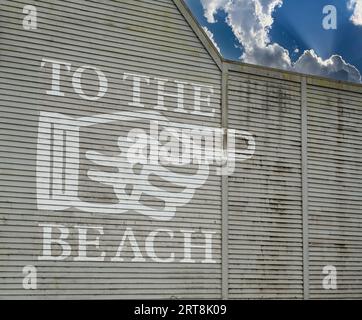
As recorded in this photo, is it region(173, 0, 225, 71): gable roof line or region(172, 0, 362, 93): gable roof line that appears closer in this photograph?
region(173, 0, 225, 71): gable roof line

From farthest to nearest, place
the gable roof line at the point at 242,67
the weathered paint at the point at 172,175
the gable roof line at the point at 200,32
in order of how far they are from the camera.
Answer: the gable roof line at the point at 242,67 < the gable roof line at the point at 200,32 < the weathered paint at the point at 172,175

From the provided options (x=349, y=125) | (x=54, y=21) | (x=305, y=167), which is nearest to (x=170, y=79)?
(x=54, y=21)

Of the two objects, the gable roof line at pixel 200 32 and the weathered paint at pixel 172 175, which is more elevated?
the gable roof line at pixel 200 32

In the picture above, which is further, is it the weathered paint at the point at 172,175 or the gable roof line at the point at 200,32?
the gable roof line at the point at 200,32

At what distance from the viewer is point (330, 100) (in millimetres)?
19719

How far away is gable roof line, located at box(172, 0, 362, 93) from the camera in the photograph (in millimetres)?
17391

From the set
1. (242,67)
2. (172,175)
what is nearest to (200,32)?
(242,67)

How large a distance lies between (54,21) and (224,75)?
488 centimetres

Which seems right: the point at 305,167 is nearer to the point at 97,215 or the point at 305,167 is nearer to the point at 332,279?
the point at 332,279

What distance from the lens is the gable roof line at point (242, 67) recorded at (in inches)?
685

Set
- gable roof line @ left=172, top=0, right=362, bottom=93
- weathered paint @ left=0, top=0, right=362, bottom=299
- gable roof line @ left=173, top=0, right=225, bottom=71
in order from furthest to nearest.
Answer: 1. gable roof line @ left=172, top=0, right=362, bottom=93
2. gable roof line @ left=173, top=0, right=225, bottom=71
3. weathered paint @ left=0, top=0, right=362, bottom=299

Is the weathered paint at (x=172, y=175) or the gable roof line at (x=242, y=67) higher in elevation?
the gable roof line at (x=242, y=67)

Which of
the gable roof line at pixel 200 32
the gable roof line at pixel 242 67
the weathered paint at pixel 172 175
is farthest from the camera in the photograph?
the gable roof line at pixel 242 67
